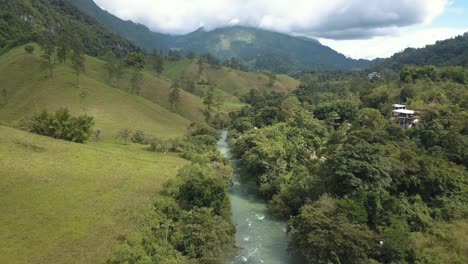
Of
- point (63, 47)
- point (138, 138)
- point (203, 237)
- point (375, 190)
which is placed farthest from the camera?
point (63, 47)

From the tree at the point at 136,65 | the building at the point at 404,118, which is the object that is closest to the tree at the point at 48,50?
the tree at the point at 136,65

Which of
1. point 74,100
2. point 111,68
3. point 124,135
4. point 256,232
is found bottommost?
point 256,232

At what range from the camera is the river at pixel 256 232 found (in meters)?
39.0

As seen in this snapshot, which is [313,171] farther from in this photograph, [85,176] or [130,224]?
[85,176]

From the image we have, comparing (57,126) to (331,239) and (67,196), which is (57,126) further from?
(331,239)

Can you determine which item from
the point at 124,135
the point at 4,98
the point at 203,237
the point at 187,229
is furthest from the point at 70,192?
the point at 4,98

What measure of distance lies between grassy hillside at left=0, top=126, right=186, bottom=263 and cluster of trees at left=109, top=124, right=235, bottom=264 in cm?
246

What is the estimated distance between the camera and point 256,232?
45.3 metres

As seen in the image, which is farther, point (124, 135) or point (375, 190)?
point (124, 135)

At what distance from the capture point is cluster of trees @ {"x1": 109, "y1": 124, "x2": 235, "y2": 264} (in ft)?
107

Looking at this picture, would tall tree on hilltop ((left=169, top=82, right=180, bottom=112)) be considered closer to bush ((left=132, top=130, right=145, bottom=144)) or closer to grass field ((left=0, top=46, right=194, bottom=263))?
grass field ((left=0, top=46, right=194, bottom=263))

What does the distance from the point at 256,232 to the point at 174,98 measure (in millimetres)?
88777

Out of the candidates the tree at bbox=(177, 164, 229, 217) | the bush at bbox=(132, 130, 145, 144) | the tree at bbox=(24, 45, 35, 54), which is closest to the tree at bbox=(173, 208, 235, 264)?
the tree at bbox=(177, 164, 229, 217)

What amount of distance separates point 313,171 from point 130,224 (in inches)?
1058
